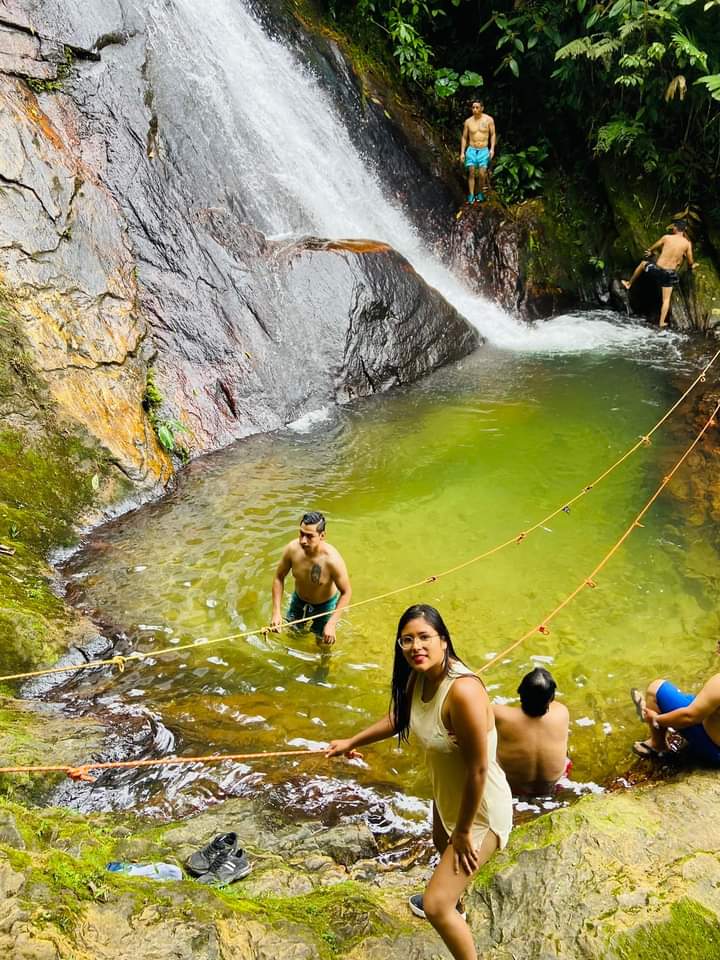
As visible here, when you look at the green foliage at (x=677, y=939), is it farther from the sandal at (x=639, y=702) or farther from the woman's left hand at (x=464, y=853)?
the sandal at (x=639, y=702)

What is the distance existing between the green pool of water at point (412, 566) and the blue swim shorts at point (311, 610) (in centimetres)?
13

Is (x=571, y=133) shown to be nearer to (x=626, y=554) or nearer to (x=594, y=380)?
(x=594, y=380)

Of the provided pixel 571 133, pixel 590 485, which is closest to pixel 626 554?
pixel 590 485

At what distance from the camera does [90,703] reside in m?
4.94

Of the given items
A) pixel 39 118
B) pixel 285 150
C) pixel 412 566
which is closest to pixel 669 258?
pixel 285 150

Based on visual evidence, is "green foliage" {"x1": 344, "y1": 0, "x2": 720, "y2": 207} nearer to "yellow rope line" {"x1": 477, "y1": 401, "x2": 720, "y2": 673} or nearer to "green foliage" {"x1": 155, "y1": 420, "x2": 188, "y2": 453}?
"yellow rope line" {"x1": 477, "y1": 401, "x2": 720, "y2": 673}

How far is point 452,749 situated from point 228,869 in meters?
1.35

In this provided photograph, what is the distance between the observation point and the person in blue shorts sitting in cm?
396

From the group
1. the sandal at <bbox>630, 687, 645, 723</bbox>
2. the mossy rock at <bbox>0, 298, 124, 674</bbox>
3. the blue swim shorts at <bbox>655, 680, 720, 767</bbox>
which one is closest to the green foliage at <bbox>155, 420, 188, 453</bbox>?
the mossy rock at <bbox>0, 298, 124, 674</bbox>

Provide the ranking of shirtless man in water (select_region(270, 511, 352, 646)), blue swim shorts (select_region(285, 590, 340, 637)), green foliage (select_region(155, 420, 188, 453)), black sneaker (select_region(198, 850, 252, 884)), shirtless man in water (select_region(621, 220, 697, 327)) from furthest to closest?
shirtless man in water (select_region(621, 220, 697, 327))
green foliage (select_region(155, 420, 188, 453))
blue swim shorts (select_region(285, 590, 340, 637))
shirtless man in water (select_region(270, 511, 352, 646))
black sneaker (select_region(198, 850, 252, 884))

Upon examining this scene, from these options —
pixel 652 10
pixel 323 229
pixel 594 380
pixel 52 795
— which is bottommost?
pixel 52 795

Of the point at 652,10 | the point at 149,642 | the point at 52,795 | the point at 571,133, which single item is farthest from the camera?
the point at 571,133

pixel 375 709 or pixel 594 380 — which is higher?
pixel 594 380

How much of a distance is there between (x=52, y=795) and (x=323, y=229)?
8.97 m
